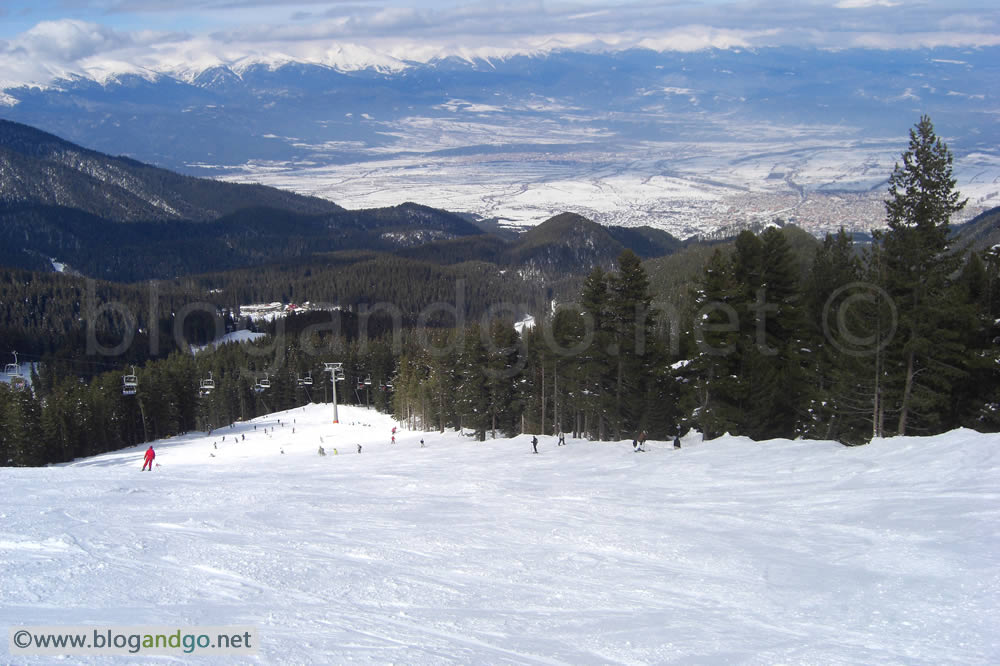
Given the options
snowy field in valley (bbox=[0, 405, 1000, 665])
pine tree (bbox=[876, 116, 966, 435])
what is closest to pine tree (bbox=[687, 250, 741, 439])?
snowy field in valley (bbox=[0, 405, 1000, 665])

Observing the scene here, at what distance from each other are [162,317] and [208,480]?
538 feet

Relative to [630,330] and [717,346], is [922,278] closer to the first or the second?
[717,346]

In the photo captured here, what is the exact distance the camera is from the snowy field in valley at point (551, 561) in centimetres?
1009

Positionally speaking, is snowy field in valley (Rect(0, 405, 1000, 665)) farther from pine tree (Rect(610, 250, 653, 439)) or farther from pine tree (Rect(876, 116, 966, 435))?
pine tree (Rect(610, 250, 653, 439))

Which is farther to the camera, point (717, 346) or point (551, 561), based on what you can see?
point (717, 346)

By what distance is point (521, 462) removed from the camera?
2998 centimetres

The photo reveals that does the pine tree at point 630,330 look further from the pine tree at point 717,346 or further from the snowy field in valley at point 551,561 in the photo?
the snowy field in valley at point 551,561

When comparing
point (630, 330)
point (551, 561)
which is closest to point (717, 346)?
point (630, 330)

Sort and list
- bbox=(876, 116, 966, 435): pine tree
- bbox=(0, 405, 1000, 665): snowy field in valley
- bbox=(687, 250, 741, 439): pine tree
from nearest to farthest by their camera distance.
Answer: bbox=(0, 405, 1000, 665): snowy field in valley
bbox=(876, 116, 966, 435): pine tree
bbox=(687, 250, 741, 439): pine tree

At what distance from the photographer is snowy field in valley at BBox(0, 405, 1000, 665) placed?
1009 cm

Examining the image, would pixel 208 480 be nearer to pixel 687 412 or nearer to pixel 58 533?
pixel 58 533

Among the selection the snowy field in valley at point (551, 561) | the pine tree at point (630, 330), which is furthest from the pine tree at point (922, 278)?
the pine tree at point (630, 330)

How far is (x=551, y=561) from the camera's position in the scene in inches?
563

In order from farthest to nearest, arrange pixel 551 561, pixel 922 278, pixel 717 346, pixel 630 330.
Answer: pixel 630 330, pixel 717 346, pixel 922 278, pixel 551 561
